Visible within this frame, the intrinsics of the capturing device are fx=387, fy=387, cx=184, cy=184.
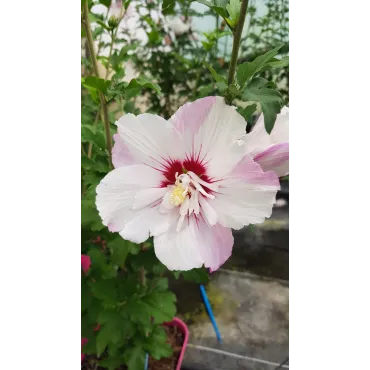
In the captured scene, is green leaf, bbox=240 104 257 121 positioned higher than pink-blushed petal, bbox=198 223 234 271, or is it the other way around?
green leaf, bbox=240 104 257 121

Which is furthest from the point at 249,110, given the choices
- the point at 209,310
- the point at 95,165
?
the point at 209,310

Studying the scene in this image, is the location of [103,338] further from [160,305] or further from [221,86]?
[221,86]

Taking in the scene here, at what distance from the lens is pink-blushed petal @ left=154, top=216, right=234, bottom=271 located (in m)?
0.32

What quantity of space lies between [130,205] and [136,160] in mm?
39

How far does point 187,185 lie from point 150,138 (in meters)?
0.05

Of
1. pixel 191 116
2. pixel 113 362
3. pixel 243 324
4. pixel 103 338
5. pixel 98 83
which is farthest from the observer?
pixel 243 324

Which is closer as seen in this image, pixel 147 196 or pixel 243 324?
pixel 147 196

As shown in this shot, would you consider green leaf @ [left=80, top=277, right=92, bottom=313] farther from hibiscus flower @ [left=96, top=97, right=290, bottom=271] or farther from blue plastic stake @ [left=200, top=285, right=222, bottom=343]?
blue plastic stake @ [left=200, top=285, right=222, bottom=343]

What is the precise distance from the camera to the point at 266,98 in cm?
31

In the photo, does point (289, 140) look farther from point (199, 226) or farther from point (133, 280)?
point (133, 280)

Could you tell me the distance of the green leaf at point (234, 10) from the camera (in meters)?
0.34

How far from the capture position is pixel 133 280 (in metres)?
0.72

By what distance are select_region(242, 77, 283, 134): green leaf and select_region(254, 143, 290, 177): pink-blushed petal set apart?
31 mm

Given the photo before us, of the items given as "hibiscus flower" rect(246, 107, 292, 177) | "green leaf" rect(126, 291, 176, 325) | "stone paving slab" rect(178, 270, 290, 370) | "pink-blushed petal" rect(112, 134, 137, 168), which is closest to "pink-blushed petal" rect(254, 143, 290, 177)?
"hibiscus flower" rect(246, 107, 292, 177)
